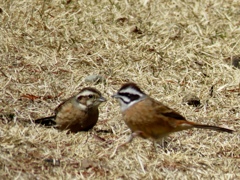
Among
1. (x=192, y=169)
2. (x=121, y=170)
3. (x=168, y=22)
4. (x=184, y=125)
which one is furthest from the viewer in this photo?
(x=168, y=22)

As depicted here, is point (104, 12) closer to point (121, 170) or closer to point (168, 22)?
point (168, 22)

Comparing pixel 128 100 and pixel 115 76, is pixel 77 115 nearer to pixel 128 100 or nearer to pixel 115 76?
pixel 128 100

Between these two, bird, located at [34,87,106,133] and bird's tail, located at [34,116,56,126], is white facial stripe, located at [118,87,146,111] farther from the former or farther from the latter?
bird's tail, located at [34,116,56,126]

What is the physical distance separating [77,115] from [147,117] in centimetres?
88

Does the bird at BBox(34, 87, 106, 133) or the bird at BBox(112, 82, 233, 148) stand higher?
the bird at BBox(112, 82, 233, 148)

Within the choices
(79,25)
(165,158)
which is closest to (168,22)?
(79,25)

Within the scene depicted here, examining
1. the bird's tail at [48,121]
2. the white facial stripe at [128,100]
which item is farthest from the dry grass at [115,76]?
the white facial stripe at [128,100]

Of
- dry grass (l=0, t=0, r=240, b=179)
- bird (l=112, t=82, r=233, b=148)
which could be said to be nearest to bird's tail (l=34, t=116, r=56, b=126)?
dry grass (l=0, t=0, r=240, b=179)

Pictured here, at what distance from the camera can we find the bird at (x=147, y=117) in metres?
7.14

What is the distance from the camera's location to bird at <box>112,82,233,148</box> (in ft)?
23.4

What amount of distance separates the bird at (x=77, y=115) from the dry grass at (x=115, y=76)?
7.2 inches

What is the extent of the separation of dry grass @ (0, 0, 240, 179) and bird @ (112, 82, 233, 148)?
159mm

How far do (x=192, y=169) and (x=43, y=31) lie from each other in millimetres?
4277

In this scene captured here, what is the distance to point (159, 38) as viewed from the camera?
10.5 m
